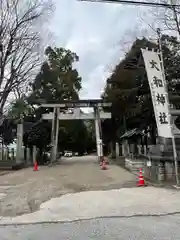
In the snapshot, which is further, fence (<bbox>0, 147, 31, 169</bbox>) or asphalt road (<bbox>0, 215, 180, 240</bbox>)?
fence (<bbox>0, 147, 31, 169</bbox>)

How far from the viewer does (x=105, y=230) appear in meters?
5.89

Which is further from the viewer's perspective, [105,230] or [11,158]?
[11,158]

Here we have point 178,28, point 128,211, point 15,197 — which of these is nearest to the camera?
point 128,211

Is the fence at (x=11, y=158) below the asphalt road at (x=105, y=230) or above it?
above

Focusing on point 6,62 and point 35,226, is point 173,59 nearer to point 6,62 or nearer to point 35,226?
point 6,62

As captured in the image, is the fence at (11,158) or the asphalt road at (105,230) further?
the fence at (11,158)

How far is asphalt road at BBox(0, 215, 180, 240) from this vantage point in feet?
17.8

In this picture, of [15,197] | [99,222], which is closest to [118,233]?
[99,222]

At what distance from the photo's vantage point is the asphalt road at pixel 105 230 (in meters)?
5.42

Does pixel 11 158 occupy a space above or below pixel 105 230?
above

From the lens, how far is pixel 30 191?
1116 cm

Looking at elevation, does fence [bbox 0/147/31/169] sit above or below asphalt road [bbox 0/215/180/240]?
above

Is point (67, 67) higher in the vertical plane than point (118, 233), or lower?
higher

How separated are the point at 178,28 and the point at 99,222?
13.9 metres
